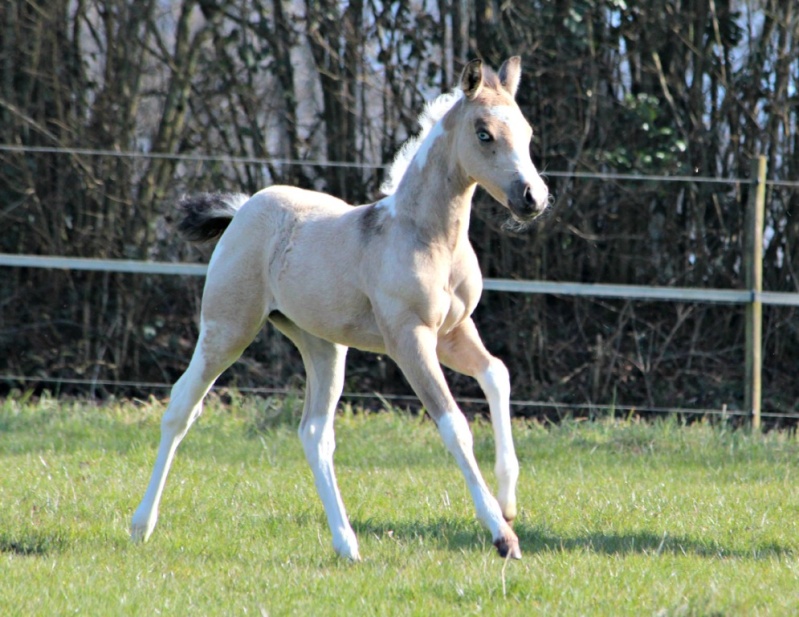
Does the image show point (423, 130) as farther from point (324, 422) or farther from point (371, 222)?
point (324, 422)

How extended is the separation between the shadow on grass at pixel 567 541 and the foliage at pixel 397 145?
4.42 metres

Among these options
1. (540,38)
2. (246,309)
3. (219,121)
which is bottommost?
(246,309)

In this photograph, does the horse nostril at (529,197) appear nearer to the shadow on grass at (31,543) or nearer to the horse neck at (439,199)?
the horse neck at (439,199)

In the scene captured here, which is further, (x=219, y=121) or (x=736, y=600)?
(x=219, y=121)

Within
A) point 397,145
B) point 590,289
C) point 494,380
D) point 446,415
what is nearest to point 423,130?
point 494,380

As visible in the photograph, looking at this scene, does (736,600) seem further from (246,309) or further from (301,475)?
(301,475)

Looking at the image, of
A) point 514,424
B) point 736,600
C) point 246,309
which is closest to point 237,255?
point 246,309

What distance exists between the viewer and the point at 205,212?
5379 mm

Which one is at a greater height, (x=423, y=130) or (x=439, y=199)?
(x=423, y=130)

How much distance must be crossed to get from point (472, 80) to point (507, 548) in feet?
5.89

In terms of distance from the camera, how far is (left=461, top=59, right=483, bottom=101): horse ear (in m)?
4.31

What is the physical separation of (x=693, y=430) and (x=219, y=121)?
15.9 ft

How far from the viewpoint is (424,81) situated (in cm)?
931

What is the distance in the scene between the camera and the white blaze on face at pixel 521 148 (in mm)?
4133
